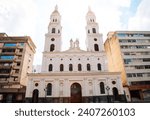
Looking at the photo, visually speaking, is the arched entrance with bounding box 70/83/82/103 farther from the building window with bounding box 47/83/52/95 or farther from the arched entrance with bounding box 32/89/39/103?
the arched entrance with bounding box 32/89/39/103

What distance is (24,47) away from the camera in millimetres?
38094

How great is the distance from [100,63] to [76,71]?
20.5 ft

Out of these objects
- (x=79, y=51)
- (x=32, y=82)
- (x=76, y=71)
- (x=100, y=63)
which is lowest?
(x=32, y=82)

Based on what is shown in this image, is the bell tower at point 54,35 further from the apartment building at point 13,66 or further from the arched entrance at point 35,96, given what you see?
the arched entrance at point 35,96

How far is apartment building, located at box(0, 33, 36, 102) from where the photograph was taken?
31.3 meters

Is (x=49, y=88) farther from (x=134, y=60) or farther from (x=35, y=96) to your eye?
(x=134, y=60)

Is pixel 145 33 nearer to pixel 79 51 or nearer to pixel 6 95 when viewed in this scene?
pixel 79 51

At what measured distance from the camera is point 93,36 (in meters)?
35.1

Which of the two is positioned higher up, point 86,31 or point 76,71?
point 86,31

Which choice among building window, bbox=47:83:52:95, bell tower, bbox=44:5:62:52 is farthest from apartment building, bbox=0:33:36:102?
bell tower, bbox=44:5:62:52

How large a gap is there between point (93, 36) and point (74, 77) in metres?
12.7

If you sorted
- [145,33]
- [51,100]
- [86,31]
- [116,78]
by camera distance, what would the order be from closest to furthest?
1. [51,100]
2. [116,78]
3. [86,31]
4. [145,33]

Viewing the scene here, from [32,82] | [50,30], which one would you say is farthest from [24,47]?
[32,82]

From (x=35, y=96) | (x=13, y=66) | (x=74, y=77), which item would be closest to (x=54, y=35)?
(x=74, y=77)
